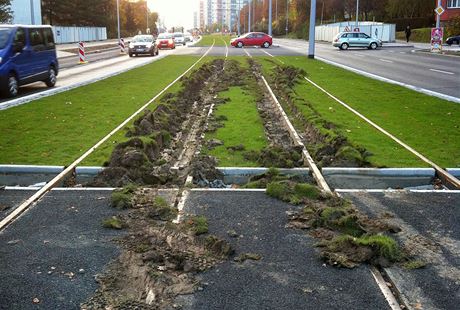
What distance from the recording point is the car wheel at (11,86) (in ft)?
56.4

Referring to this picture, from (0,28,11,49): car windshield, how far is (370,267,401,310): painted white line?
15.5 m

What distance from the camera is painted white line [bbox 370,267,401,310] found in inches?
169

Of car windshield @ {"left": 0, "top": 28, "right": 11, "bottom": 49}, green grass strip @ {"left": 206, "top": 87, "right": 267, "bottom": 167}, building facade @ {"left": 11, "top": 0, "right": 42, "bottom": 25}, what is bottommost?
green grass strip @ {"left": 206, "top": 87, "right": 267, "bottom": 167}

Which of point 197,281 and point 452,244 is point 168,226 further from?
point 452,244

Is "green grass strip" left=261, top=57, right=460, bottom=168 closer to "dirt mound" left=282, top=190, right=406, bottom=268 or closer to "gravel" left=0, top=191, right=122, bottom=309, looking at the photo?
"dirt mound" left=282, top=190, right=406, bottom=268

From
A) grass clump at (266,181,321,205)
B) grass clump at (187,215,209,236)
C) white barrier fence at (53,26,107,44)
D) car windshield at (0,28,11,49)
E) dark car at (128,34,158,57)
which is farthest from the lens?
white barrier fence at (53,26,107,44)

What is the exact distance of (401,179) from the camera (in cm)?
809

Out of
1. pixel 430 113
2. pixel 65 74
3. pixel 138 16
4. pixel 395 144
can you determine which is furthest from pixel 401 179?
pixel 138 16

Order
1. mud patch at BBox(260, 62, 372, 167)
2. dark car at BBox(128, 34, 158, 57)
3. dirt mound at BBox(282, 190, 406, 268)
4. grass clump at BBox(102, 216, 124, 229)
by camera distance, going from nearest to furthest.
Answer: dirt mound at BBox(282, 190, 406, 268) < grass clump at BBox(102, 216, 124, 229) < mud patch at BBox(260, 62, 372, 167) < dark car at BBox(128, 34, 158, 57)

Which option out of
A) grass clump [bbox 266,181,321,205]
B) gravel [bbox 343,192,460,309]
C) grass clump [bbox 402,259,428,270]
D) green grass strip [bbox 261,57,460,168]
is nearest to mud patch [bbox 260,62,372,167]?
green grass strip [bbox 261,57,460,168]

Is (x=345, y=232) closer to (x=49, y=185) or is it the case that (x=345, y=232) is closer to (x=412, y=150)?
(x=49, y=185)

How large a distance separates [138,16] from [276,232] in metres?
125

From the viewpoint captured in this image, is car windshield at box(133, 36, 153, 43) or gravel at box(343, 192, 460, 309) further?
car windshield at box(133, 36, 153, 43)

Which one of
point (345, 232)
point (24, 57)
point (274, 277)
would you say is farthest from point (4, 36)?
point (274, 277)
